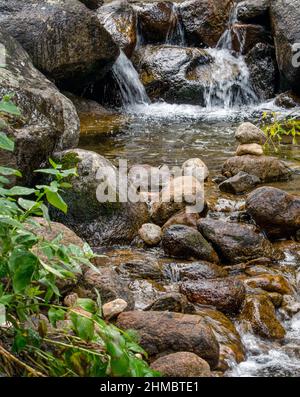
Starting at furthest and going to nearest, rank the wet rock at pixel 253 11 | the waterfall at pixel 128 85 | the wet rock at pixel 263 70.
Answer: the wet rock at pixel 253 11 < the wet rock at pixel 263 70 < the waterfall at pixel 128 85

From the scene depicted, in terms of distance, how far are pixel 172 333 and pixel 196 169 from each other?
413 centimetres

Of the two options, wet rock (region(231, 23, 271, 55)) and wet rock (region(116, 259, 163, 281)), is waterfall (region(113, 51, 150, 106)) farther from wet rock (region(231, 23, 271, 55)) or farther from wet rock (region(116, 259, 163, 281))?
wet rock (region(116, 259, 163, 281))

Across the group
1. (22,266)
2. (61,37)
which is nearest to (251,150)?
(61,37)

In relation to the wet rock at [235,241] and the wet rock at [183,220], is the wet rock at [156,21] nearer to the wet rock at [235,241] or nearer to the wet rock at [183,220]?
the wet rock at [183,220]

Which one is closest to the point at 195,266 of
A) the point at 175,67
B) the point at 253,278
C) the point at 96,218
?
the point at 253,278

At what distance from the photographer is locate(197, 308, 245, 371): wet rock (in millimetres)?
3713

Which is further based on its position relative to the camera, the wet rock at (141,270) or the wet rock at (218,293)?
the wet rock at (141,270)

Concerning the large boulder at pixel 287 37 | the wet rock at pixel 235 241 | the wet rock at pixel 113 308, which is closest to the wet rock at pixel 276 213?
the wet rock at pixel 235 241

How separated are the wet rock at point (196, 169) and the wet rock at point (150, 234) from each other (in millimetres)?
1810

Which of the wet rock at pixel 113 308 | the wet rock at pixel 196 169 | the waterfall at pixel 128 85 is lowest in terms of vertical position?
the wet rock at pixel 113 308

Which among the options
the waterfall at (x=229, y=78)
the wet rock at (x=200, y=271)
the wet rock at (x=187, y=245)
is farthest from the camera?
the waterfall at (x=229, y=78)

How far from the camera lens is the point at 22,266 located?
1.91 metres

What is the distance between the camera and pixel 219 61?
44.3 ft

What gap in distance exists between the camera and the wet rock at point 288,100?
12.2m
